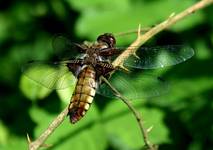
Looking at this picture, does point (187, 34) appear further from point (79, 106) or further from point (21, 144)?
point (79, 106)

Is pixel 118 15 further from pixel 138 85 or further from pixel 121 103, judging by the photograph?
pixel 138 85

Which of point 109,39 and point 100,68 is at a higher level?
point 109,39

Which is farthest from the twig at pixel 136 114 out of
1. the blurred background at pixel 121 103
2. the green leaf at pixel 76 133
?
the green leaf at pixel 76 133

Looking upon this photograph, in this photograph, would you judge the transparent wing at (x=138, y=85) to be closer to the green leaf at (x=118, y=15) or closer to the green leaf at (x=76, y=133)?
the green leaf at (x=76, y=133)

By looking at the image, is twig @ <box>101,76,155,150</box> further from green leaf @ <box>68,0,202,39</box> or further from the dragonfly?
green leaf @ <box>68,0,202,39</box>

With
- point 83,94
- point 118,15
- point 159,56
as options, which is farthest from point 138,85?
point 118,15

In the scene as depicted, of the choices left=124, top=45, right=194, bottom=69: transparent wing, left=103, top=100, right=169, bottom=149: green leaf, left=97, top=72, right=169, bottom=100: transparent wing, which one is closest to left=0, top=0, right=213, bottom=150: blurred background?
left=103, top=100, right=169, bottom=149: green leaf

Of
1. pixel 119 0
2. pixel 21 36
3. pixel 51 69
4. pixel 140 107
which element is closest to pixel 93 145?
pixel 140 107
